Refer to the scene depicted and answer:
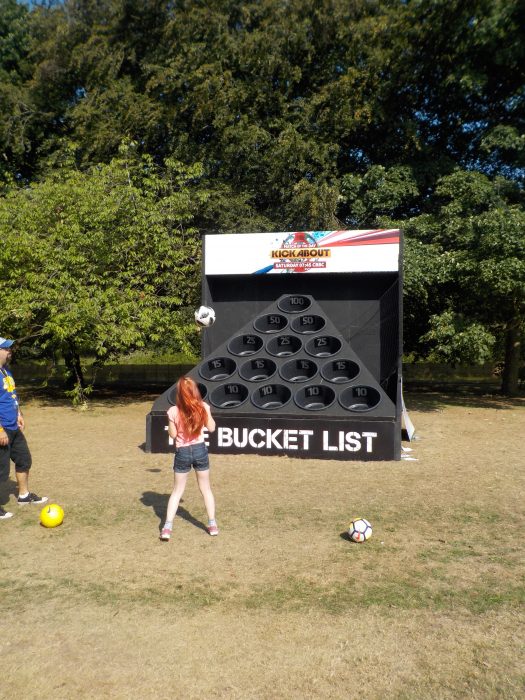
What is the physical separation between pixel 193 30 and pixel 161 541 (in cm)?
1850

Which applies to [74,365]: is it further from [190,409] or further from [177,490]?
[190,409]

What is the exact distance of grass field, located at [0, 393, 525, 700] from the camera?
12.6 ft

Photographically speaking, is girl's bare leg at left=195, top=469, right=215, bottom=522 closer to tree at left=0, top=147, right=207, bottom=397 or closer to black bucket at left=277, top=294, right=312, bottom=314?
black bucket at left=277, top=294, right=312, bottom=314

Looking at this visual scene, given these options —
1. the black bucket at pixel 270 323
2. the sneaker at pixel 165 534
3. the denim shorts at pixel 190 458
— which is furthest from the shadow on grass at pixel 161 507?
the black bucket at pixel 270 323

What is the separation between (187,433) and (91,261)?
39.6 feet

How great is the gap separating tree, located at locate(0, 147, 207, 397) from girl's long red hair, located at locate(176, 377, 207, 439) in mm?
9864

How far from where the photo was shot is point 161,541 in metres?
6.41

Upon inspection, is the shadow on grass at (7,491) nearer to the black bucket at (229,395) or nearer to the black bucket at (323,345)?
the black bucket at (229,395)

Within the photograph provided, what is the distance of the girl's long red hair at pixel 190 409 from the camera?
621cm

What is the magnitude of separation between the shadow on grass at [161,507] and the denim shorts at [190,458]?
2.91 ft

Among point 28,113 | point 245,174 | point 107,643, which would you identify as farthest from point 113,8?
point 107,643

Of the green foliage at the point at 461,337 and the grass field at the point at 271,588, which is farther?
the green foliage at the point at 461,337

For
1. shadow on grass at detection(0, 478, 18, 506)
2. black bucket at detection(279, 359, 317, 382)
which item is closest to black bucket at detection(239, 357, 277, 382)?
black bucket at detection(279, 359, 317, 382)

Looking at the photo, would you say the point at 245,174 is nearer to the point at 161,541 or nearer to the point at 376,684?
the point at 161,541
